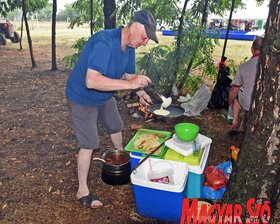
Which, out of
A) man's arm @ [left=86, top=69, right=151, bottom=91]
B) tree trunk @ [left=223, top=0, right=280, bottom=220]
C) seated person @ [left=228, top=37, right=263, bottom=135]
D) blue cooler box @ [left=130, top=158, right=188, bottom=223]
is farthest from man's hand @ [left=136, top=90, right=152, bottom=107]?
seated person @ [left=228, top=37, right=263, bottom=135]

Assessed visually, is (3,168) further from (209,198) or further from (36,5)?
(36,5)

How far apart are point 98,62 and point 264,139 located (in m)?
1.65

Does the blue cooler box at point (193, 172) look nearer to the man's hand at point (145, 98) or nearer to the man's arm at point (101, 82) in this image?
the man's hand at point (145, 98)

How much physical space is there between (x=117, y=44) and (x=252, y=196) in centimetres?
200

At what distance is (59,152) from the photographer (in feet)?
15.4

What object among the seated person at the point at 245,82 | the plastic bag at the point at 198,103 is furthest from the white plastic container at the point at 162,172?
the plastic bag at the point at 198,103

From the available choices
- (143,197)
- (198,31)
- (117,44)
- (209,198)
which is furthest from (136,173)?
(198,31)

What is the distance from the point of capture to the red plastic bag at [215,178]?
10.8ft

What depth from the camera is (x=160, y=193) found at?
287cm

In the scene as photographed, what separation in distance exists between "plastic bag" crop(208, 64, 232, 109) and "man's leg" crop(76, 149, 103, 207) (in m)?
3.93

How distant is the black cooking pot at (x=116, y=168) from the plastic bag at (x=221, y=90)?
327 cm

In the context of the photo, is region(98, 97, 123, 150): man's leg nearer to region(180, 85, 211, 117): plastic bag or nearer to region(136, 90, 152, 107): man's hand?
region(136, 90, 152, 107): man's hand

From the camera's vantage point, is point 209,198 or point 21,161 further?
point 21,161

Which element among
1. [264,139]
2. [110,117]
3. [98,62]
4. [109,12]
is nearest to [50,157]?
[110,117]
